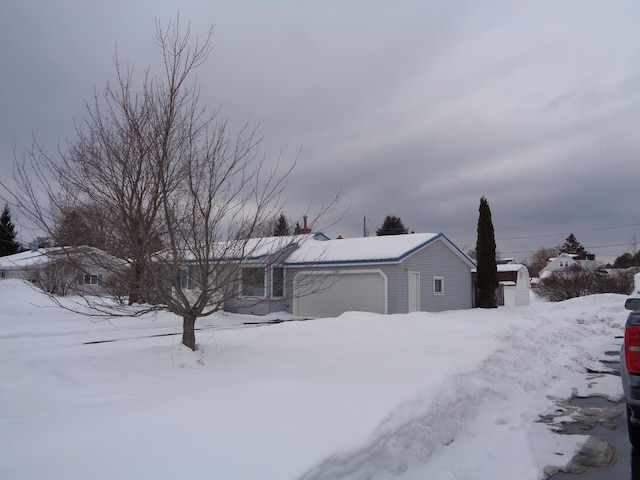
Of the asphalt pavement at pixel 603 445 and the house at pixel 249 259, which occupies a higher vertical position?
the house at pixel 249 259

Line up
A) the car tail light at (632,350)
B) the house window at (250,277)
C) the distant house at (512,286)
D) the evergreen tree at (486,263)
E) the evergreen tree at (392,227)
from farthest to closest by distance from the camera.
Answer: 1. the evergreen tree at (392,227)
2. the distant house at (512,286)
3. the evergreen tree at (486,263)
4. the house window at (250,277)
5. the car tail light at (632,350)

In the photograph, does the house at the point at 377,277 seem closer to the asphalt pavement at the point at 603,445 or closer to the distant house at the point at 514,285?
the distant house at the point at 514,285

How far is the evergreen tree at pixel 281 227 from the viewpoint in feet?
25.0

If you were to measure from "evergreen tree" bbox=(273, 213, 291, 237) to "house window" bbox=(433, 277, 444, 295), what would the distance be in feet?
Result: 55.2

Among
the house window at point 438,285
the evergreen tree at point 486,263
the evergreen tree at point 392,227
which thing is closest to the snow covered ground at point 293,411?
the house window at point 438,285


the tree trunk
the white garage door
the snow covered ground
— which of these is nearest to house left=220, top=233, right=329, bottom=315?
the tree trunk

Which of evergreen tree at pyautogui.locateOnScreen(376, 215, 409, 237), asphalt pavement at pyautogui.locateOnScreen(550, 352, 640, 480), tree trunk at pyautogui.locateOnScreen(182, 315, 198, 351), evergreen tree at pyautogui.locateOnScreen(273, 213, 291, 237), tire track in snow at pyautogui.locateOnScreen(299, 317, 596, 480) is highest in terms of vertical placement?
evergreen tree at pyautogui.locateOnScreen(376, 215, 409, 237)

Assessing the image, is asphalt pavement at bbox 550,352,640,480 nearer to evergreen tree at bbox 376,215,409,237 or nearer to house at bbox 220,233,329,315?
house at bbox 220,233,329,315

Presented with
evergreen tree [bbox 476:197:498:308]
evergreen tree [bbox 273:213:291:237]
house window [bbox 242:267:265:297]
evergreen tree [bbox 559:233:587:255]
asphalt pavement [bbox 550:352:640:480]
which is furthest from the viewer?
evergreen tree [bbox 559:233:587:255]

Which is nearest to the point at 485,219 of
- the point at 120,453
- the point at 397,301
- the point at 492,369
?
the point at 397,301

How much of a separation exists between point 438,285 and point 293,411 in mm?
20360

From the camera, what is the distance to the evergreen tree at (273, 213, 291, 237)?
761cm

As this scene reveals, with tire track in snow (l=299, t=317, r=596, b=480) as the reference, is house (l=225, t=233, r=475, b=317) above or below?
above

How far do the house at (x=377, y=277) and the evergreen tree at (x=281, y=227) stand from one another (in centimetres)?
1060
